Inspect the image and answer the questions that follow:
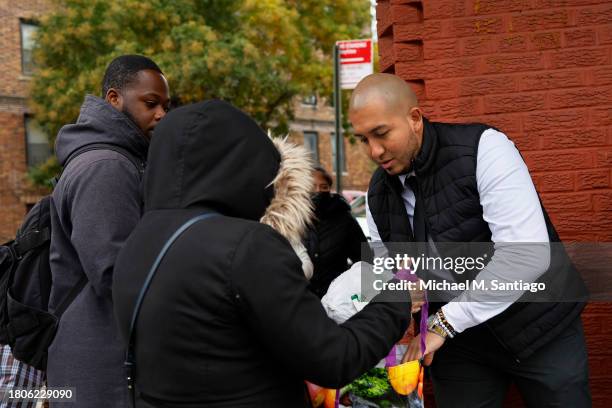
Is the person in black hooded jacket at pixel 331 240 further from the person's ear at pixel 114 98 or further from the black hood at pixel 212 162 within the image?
the black hood at pixel 212 162

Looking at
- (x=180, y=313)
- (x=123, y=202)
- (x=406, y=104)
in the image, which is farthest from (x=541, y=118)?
(x=180, y=313)

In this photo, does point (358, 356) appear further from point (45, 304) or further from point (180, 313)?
point (45, 304)

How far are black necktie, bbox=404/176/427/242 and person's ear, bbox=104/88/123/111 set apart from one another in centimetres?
125

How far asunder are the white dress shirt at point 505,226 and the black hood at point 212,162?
97 cm

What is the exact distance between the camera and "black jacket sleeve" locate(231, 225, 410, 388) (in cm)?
166

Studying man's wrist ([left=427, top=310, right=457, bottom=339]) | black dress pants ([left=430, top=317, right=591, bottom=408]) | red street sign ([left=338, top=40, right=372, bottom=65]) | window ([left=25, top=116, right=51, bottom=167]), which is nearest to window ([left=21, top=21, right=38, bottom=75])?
window ([left=25, top=116, right=51, bottom=167])

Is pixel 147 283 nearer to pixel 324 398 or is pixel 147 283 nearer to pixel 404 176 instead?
pixel 324 398

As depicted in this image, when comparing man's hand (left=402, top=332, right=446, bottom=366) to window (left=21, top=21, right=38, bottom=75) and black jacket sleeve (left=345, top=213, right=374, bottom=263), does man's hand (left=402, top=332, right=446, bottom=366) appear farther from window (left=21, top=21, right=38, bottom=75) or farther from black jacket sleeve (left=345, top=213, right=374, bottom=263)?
window (left=21, top=21, right=38, bottom=75)

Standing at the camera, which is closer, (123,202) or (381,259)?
(123,202)

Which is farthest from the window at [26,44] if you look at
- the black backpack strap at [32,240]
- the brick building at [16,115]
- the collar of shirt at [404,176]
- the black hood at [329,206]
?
the collar of shirt at [404,176]

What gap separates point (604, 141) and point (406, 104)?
1.48 meters

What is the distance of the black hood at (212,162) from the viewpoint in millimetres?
1777

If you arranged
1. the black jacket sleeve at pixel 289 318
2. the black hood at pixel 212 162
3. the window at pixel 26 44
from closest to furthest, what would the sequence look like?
the black jacket sleeve at pixel 289 318 → the black hood at pixel 212 162 → the window at pixel 26 44

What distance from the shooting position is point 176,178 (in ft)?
5.92
